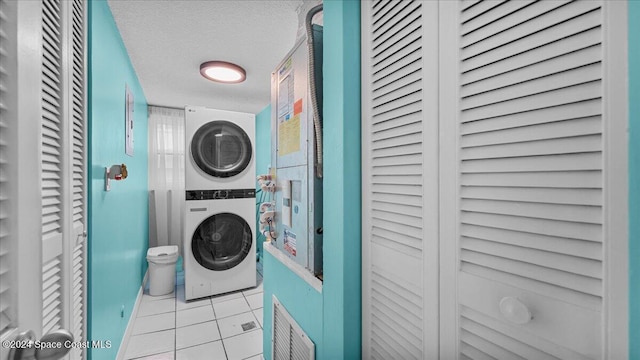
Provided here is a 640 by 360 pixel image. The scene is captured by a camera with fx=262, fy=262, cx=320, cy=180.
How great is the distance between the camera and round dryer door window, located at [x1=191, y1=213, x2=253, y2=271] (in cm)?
299

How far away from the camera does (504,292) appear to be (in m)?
0.62

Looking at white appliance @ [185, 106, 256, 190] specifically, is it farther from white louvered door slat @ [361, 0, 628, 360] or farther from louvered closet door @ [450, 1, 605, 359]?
louvered closet door @ [450, 1, 605, 359]

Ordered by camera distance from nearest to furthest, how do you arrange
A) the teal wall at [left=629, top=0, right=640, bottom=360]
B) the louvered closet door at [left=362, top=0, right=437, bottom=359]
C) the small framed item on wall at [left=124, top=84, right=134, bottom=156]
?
the teal wall at [left=629, top=0, right=640, bottom=360] → the louvered closet door at [left=362, top=0, right=437, bottom=359] → the small framed item on wall at [left=124, top=84, right=134, bottom=156]

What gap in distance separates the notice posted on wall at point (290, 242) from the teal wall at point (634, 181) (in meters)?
1.23

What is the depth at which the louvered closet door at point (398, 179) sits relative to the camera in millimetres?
790

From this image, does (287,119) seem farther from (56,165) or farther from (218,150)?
(218,150)

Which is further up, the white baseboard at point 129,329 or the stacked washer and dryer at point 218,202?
the stacked washer and dryer at point 218,202

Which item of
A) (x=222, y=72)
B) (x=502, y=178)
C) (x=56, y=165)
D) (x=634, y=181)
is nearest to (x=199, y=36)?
(x=222, y=72)

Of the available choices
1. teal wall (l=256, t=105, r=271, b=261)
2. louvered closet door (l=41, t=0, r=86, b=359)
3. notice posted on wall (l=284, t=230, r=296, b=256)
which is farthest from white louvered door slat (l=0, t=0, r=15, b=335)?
teal wall (l=256, t=105, r=271, b=261)

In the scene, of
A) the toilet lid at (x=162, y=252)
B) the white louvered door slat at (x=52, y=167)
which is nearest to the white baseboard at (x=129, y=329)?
the toilet lid at (x=162, y=252)

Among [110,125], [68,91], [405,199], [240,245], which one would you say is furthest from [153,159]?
[405,199]

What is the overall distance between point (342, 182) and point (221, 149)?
246cm

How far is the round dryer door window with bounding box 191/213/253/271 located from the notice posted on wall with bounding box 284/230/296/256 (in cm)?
182

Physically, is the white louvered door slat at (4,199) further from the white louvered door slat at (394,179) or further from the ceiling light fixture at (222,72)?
the ceiling light fixture at (222,72)
